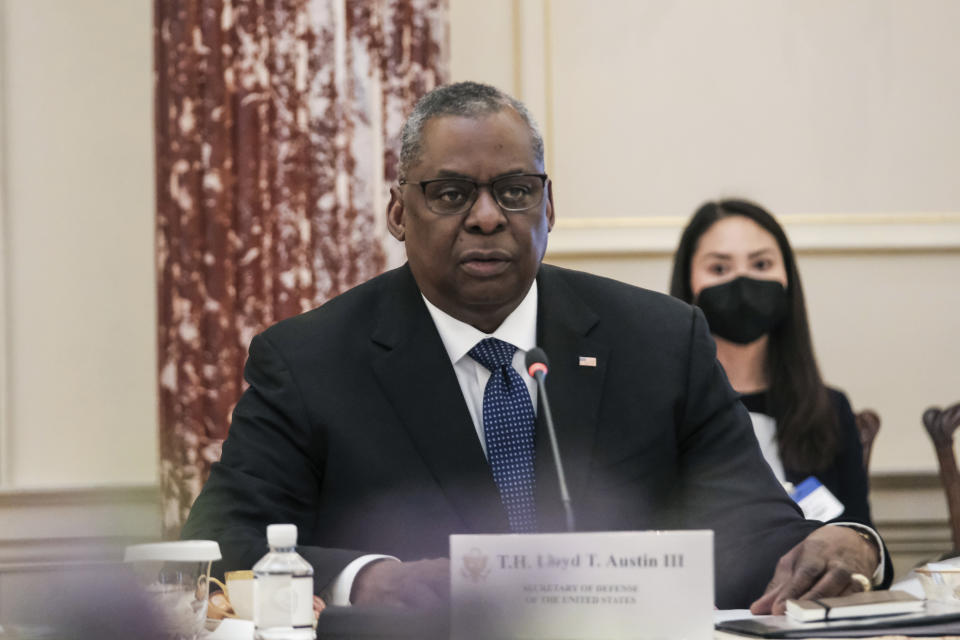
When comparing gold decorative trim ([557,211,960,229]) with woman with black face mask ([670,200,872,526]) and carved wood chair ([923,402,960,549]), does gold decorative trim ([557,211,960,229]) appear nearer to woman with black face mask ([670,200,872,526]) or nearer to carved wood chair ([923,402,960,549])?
woman with black face mask ([670,200,872,526])

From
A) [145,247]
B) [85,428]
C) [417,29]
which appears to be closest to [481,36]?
[417,29]

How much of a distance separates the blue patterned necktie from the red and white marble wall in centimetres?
129

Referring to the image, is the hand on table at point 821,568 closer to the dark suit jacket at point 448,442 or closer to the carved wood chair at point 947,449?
the dark suit jacket at point 448,442

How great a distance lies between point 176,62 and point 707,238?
5.08 ft

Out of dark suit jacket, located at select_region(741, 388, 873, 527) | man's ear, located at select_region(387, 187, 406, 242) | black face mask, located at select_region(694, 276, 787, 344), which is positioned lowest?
dark suit jacket, located at select_region(741, 388, 873, 527)

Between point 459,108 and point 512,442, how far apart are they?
0.55 meters

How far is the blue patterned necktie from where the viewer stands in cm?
176

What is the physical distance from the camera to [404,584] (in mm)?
1383

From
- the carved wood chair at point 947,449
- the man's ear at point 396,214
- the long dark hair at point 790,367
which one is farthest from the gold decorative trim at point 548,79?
the man's ear at point 396,214

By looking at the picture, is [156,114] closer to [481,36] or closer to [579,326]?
[481,36]

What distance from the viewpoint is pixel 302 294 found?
3.06 meters

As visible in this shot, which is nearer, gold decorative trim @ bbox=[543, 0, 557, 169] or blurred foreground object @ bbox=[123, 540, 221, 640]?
blurred foreground object @ bbox=[123, 540, 221, 640]

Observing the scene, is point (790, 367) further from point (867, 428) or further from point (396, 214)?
point (396, 214)

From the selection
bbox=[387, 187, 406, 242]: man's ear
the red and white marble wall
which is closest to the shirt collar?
bbox=[387, 187, 406, 242]: man's ear
